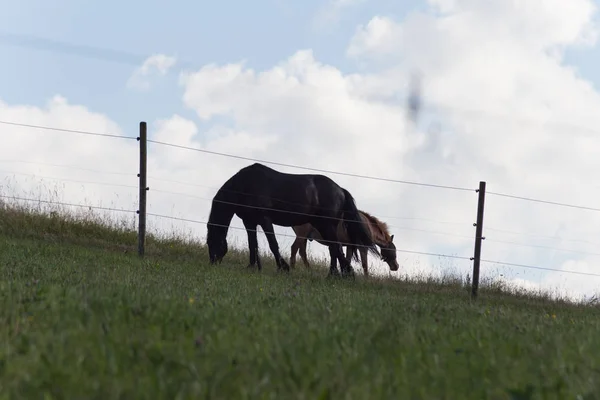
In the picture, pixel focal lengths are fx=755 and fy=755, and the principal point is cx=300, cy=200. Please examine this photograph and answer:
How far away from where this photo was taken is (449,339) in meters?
4.29

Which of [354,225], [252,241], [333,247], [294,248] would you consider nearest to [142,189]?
[252,241]

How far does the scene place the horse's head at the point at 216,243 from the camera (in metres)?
15.4

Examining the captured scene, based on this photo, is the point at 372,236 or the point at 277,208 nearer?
the point at 277,208

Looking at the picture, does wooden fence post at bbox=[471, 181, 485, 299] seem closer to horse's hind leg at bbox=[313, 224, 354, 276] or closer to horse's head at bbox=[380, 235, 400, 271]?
horse's hind leg at bbox=[313, 224, 354, 276]

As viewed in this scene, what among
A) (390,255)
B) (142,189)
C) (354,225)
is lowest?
(390,255)

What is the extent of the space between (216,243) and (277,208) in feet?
4.72

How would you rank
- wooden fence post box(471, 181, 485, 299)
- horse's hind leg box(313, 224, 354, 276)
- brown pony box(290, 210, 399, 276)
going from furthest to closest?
brown pony box(290, 210, 399, 276), horse's hind leg box(313, 224, 354, 276), wooden fence post box(471, 181, 485, 299)

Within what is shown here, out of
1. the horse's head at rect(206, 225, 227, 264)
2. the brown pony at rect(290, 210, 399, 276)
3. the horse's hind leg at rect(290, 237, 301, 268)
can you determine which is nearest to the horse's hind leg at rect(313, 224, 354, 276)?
the brown pony at rect(290, 210, 399, 276)

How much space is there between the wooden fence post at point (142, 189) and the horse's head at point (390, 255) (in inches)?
257

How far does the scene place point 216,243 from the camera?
15391mm

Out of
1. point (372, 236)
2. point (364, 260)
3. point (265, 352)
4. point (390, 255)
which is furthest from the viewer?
point (390, 255)

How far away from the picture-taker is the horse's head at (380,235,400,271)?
18.9 meters

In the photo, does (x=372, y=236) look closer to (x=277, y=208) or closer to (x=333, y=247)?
(x=333, y=247)

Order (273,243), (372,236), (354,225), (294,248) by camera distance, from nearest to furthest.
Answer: (273,243)
(354,225)
(372,236)
(294,248)
